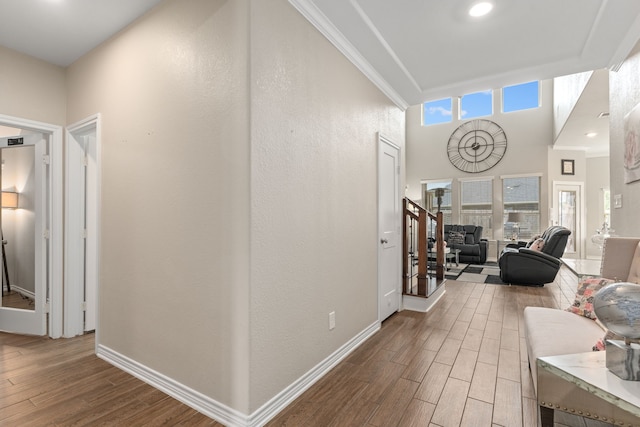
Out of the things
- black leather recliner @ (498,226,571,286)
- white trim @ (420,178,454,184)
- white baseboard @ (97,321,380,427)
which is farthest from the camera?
white trim @ (420,178,454,184)

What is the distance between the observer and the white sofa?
1.79m

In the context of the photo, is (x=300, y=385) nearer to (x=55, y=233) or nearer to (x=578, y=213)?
(x=55, y=233)

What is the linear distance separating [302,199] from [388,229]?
170 cm

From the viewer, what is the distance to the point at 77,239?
305 cm

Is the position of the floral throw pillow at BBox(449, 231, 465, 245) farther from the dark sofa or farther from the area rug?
the area rug

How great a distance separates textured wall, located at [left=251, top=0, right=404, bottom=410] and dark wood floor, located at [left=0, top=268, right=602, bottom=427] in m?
0.27

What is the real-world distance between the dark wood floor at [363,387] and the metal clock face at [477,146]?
6.63 meters

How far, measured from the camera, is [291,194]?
2.04 m

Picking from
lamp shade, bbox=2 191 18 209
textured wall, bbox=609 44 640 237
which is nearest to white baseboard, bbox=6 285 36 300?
lamp shade, bbox=2 191 18 209

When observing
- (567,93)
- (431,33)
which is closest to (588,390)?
(431,33)

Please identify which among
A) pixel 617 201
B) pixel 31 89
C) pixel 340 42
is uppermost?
pixel 340 42

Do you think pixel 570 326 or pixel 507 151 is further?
pixel 507 151

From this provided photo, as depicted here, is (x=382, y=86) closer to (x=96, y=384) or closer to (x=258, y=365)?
(x=258, y=365)

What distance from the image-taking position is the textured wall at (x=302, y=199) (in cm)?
180
